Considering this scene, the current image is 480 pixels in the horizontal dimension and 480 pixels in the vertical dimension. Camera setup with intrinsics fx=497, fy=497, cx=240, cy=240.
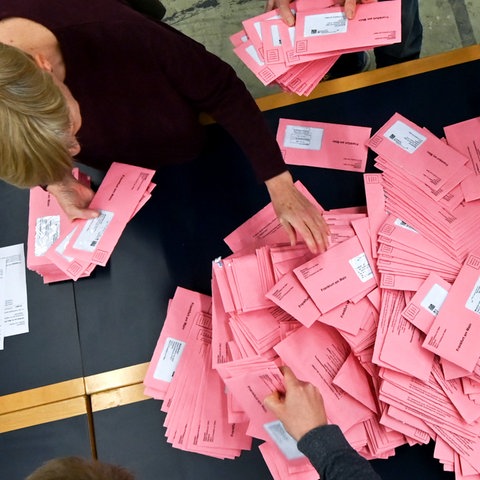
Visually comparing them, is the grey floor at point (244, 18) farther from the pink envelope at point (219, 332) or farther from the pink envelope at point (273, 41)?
the pink envelope at point (219, 332)

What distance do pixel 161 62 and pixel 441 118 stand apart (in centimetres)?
78

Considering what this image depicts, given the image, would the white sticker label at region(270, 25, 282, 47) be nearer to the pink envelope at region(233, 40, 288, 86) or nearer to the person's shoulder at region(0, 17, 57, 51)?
the pink envelope at region(233, 40, 288, 86)

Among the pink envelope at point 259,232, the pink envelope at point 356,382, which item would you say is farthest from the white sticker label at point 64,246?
the pink envelope at point 356,382

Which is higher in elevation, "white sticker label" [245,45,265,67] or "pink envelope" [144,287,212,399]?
"white sticker label" [245,45,265,67]

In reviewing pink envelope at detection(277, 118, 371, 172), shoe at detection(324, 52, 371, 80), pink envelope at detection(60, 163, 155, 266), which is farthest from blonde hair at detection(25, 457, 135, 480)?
shoe at detection(324, 52, 371, 80)

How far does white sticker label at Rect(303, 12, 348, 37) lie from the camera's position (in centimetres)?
136

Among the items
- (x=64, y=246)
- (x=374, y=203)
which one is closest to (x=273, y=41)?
(x=374, y=203)

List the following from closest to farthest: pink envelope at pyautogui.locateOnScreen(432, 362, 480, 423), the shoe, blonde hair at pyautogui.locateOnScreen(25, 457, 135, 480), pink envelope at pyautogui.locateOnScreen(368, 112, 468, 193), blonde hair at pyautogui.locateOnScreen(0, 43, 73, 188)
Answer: blonde hair at pyautogui.locateOnScreen(25, 457, 135, 480) < blonde hair at pyautogui.locateOnScreen(0, 43, 73, 188) < pink envelope at pyautogui.locateOnScreen(432, 362, 480, 423) < pink envelope at pyautogui.locateOnScreen(368, 112, 468, 193) < the shoe

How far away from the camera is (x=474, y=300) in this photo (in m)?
1.13

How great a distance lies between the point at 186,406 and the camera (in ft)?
4.01

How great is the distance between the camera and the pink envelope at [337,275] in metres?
1.15

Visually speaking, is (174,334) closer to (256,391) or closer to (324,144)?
(256,391)

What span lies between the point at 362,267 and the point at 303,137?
0.44 m

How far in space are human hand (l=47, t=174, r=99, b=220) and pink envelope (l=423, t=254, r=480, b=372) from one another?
0.92 meters
